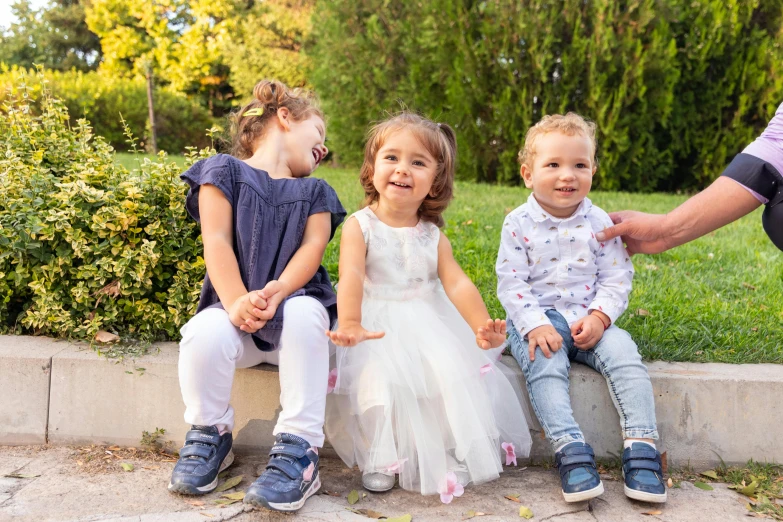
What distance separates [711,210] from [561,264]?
23.0 inches

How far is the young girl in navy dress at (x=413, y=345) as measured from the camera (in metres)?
2.27

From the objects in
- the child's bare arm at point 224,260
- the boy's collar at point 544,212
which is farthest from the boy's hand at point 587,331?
the child's bare arm at point 224,260

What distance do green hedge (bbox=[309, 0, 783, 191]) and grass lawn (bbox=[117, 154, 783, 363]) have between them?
8.12 feet

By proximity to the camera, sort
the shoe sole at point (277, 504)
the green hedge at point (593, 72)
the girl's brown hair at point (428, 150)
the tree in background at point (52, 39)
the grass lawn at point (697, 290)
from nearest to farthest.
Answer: the shoe sole at point (277, 504), the girl's brown hair at point (428, 150), the grass lawn at point (697, 290), the green hedge at point (593, 72), the tree in background at point (52, 39)

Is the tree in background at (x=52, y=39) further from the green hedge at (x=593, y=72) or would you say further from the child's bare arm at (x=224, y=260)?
the child's bare arm at (x=224, y=260)

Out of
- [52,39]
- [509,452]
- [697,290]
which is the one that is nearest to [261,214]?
[509,452]

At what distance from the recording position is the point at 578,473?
2205 millimetres

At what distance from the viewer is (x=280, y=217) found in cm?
251

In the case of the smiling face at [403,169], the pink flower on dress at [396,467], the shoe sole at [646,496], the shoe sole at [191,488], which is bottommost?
the shoe sole at [191,488]

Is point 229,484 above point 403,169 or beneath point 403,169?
beneath

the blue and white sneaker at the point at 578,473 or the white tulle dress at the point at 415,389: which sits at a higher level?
the white tulle dress at the point at 415,389

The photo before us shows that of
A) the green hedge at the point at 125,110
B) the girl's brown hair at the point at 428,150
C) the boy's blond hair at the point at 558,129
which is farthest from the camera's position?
the green hedge at the point at 125,110

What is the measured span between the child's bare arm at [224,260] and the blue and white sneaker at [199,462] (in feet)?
1.22

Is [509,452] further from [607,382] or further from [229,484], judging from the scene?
[229,484]
